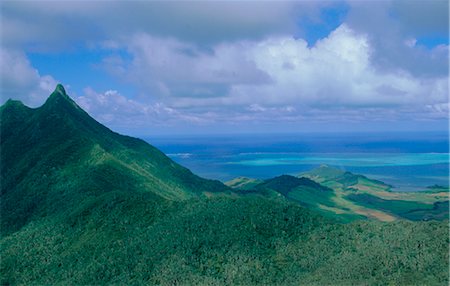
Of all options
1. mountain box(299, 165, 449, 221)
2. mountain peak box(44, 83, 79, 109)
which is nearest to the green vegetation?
mountain box(299, 165, 449, 221)

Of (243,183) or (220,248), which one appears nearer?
(220,248)

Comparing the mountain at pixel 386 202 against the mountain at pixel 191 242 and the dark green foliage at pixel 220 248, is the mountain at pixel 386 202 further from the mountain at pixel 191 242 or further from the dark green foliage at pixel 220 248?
the mountain at pixel 191 242

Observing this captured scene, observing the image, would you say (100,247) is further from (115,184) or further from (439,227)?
(439,227)

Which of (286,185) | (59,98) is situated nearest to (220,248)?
(59,98)

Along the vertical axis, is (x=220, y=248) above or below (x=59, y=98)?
below

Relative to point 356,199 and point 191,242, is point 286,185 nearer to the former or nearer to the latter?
point 356,199

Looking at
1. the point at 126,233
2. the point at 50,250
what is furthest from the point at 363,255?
the point at 50,250

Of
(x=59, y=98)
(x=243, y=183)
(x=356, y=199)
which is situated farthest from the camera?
(x=243, y=183)

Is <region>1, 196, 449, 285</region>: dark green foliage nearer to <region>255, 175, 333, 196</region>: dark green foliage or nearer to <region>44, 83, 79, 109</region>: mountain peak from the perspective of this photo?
<region>44, 83, 79, 109</region>: mountain peak

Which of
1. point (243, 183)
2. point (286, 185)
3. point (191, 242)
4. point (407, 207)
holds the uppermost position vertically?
point (243, 183)
